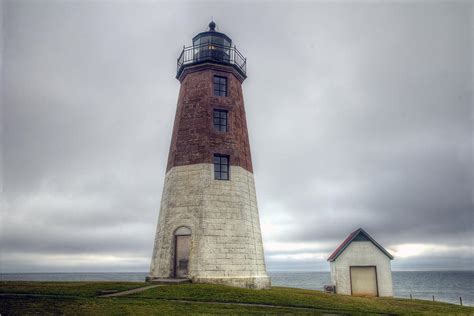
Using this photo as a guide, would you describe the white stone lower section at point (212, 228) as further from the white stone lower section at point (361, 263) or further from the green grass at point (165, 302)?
the white stone lower section at point (361, 263)

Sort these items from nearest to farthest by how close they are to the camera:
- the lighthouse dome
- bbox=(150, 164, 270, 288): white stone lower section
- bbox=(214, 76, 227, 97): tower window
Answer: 1. bbox=(150, 164, 270, 288): white stone lower section
2. bbox=(214, 76, 227, 97): tower window
3. the lighthouse dome

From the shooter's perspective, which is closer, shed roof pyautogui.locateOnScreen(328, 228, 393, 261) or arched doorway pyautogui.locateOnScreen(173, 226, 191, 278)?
arched doorway pyautogui.locateOnScreen(173, 226, 191, 278)

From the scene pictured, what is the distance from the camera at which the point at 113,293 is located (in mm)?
16312

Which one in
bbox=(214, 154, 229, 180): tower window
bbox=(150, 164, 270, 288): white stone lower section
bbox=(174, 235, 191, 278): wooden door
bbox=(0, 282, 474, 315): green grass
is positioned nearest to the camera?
bbox=(0, 282, 474, 315): green grass

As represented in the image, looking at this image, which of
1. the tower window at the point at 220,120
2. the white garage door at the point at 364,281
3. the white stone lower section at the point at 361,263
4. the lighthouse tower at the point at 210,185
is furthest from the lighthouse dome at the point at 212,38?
the white garage door at the point at 364,281

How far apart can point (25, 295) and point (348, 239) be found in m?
18.0

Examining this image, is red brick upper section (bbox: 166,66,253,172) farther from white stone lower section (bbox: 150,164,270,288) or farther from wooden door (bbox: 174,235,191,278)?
wooden door (bbox: 174,235,191,278)

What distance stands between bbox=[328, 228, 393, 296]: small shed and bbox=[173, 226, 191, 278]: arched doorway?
33.3 feet

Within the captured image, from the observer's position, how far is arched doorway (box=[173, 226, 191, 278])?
19.5 m

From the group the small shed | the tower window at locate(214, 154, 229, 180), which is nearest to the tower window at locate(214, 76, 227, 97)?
the tower window at locate(214, 154, 229, 180)

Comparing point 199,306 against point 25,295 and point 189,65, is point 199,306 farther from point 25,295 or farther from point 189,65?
point 189,65

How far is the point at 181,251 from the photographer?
19.7m

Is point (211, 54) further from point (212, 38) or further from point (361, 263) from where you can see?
point (361, 263)

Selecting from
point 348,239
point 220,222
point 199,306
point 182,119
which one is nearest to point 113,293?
point 199,306
